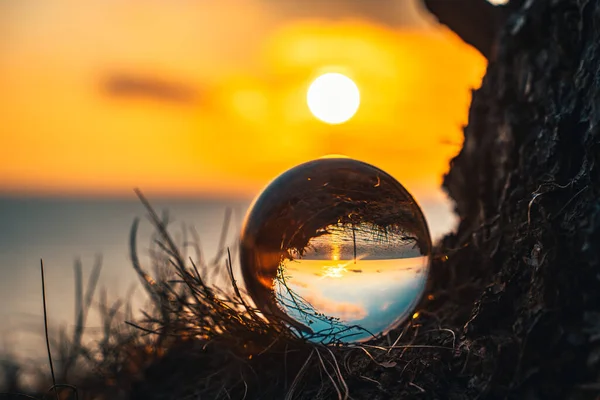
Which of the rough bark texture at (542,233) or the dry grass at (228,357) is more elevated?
the rough bark texture at (542,233)

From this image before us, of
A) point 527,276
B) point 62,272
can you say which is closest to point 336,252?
point 527,276

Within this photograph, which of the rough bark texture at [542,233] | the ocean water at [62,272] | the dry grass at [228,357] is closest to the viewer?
the rough bark texture at [542,233]

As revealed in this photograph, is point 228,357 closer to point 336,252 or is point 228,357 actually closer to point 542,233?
point 336,252

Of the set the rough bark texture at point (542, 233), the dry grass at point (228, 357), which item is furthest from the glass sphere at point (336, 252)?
the rough bark texture at point (542, 233)

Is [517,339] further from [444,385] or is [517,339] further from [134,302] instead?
[134,302]

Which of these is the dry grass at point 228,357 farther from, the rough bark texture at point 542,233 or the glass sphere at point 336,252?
the rough bark texture at point 542,233

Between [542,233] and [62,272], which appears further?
[62,272]
